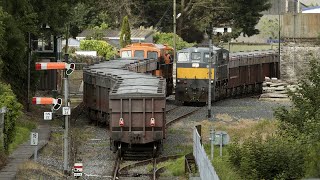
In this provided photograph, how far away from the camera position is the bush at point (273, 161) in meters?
20.5

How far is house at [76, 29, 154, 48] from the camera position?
83056mm

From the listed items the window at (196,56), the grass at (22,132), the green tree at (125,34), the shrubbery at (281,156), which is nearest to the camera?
the shrubbery at (281,156)

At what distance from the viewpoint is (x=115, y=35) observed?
8856 centimetres

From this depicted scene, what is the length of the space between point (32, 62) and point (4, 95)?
1212 cm

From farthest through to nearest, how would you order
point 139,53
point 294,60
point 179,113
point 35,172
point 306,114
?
point 294,60 < point 139,53 < point 179,113 < point 306,114 < point 35,172

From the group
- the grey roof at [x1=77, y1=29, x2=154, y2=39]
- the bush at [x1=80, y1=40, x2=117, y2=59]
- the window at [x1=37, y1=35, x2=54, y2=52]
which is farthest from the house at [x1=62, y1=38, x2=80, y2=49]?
the window at [x1=37, y1=35, x2=54, y2=52]

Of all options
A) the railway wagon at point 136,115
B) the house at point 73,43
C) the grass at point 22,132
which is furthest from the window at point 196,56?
the house at point 73,43

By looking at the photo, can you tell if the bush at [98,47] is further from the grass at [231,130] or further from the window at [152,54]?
the grass at [231,130]

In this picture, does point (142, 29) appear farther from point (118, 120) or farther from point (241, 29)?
point (118, 120)

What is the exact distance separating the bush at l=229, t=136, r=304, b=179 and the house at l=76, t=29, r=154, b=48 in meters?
60.1

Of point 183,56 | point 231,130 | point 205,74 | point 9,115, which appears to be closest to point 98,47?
point 183,56

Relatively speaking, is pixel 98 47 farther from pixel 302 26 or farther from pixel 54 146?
pixel 54 146

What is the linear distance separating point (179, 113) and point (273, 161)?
72.9 ft

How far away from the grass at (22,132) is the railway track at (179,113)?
589cm
